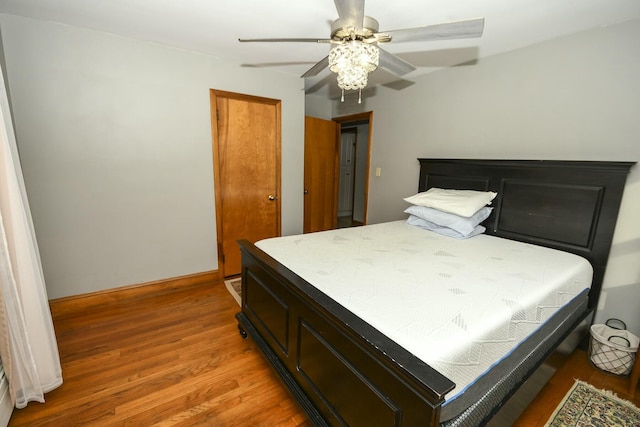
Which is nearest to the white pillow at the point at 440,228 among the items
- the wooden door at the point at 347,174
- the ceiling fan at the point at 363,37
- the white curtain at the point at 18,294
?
the ceiling fan at the point at 363,37

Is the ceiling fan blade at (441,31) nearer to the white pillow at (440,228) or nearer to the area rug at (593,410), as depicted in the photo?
the white pillow at (440,228)

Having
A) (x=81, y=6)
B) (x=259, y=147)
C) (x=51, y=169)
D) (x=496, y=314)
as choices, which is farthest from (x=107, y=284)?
(x=496, y=314)

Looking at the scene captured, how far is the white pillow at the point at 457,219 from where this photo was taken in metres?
2.26

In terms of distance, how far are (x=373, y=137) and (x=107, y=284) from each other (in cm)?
333

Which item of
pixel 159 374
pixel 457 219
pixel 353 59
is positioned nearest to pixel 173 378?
pixel 159 374

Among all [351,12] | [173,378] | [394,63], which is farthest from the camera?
[394,63]

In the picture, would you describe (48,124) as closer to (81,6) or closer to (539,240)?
(81,6)

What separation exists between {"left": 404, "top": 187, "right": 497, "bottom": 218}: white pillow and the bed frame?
174mm

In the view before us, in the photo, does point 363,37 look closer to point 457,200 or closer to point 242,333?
point 457,200

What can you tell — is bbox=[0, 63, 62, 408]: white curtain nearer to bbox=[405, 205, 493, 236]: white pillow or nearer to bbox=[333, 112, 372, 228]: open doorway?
bbox=[405, 205, 493, 236]: white pillow

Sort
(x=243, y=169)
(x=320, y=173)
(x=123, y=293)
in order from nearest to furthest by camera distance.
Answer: (x=123, y=293) < (x=243, y=169) < (x=320, y=173)

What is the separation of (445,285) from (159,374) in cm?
178

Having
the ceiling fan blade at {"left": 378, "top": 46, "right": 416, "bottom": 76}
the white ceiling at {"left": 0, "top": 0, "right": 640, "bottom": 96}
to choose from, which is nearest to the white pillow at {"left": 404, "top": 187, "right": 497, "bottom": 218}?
the ceiling fan blade at {"left": 378, "top": 46, "right": 416, "bottom": 76}

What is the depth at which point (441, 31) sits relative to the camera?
140 centimetres
